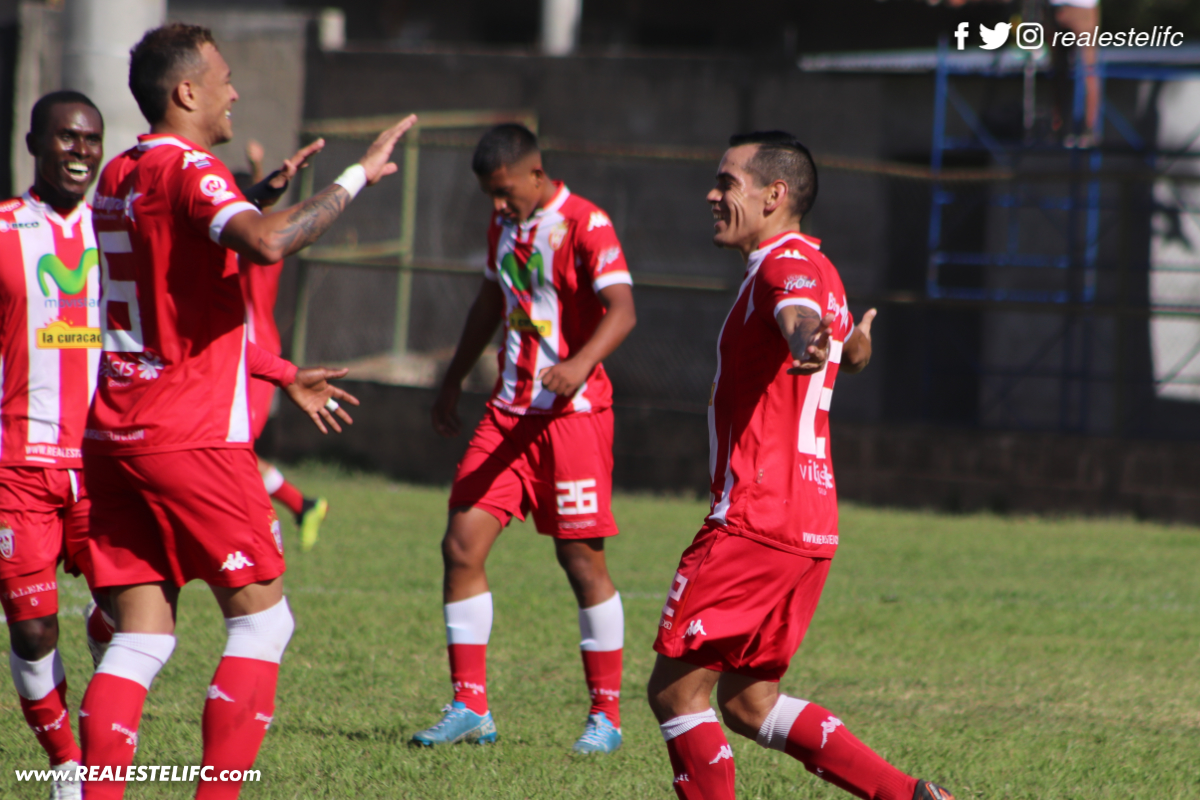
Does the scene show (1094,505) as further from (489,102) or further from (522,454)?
(489,102)

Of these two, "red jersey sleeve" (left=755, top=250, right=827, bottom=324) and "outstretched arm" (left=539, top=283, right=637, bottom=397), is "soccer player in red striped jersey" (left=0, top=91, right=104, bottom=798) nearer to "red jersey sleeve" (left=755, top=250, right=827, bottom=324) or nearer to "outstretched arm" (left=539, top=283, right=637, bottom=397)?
"outstretched arm" (left=539, top=283, right=637, bottom=397)

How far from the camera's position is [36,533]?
14.5 feet

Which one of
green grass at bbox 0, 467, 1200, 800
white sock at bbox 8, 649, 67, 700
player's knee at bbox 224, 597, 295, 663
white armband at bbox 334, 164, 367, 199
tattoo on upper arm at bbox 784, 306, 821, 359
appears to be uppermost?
white armband at bbox 334, 164, 367, 199

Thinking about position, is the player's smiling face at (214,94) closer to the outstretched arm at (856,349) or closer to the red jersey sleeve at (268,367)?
the red jersey sleeve at (268,367)

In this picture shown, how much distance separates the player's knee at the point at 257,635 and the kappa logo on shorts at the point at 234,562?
150 mm

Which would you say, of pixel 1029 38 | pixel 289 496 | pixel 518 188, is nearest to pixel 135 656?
pixel 518 188

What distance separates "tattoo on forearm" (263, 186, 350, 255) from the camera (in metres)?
3.60

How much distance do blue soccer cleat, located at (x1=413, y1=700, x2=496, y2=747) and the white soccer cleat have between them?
1.26 m

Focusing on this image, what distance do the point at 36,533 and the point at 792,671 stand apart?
3492 millimetres

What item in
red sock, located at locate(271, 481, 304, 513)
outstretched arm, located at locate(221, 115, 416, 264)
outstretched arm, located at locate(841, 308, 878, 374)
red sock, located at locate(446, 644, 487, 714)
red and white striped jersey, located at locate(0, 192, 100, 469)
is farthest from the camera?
red sock, located at locate(271, 481, 304, 513)

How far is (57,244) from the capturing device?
4.55 meters

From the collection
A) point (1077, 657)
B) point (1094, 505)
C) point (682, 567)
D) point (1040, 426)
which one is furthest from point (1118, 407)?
point (682, 567)

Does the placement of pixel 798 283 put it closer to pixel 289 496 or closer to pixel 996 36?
pixel 289 496

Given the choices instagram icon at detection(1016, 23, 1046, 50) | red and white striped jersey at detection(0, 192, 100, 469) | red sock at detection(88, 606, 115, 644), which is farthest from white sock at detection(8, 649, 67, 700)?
instagram icon at detection(1016, 23, 1046, 50)
